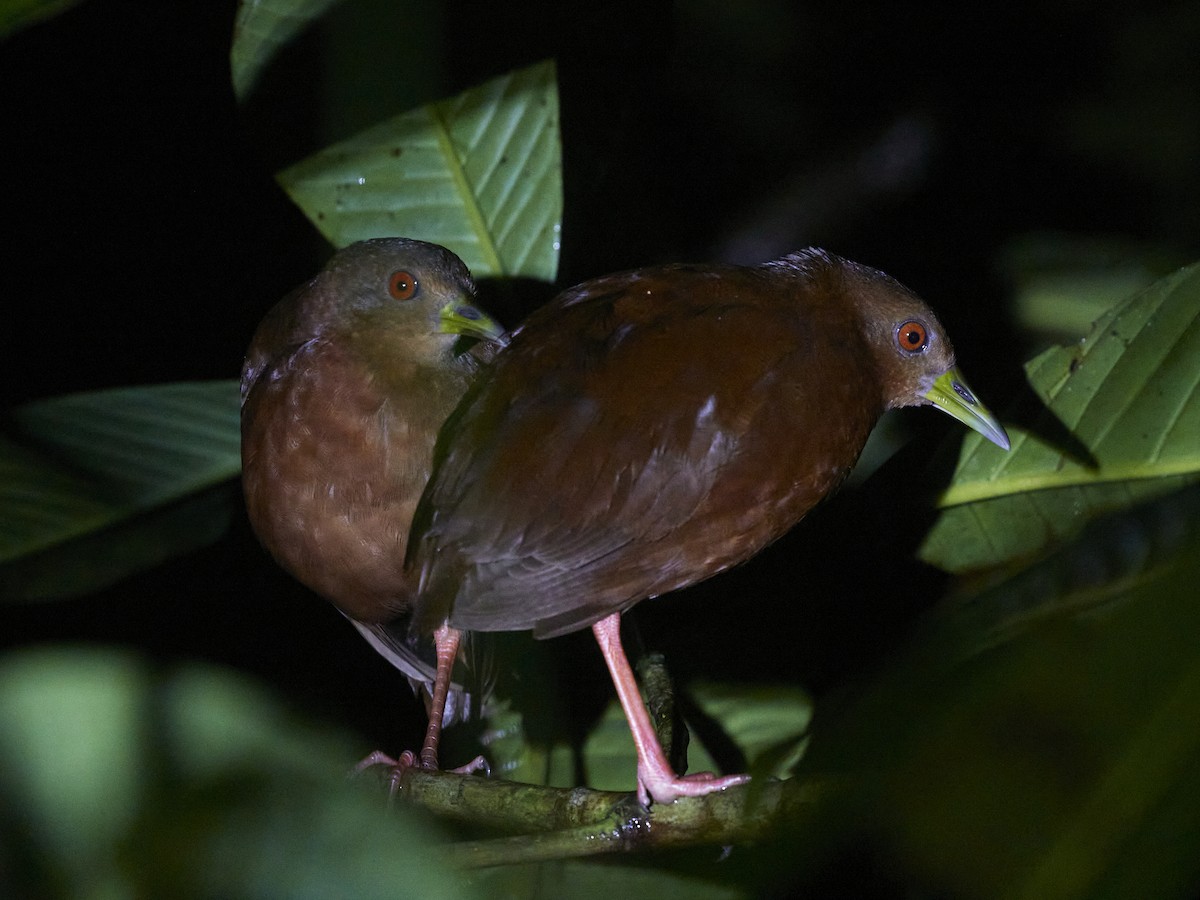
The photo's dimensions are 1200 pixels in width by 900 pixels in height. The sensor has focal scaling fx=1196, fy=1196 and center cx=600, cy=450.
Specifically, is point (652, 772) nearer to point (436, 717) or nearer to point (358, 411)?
point (436, 717)

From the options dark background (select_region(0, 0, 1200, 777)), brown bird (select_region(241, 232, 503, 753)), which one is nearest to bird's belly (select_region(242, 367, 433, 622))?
brown bird (select_region(241, 232, 503, 753))

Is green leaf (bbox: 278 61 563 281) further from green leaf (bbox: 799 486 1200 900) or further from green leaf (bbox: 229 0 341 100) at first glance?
green leaf (bbox: 799 486 1200 900)

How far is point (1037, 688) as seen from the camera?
1.28 feet

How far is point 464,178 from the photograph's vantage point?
169cm

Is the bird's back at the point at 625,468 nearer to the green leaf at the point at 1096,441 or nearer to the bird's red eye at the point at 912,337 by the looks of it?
the bird's red eye at the point at 912,337

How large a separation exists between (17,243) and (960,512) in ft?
4.94

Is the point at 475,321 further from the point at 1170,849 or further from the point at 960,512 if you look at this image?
the point at 1170,849

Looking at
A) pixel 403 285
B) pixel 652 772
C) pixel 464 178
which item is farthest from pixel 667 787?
pixel 464 178

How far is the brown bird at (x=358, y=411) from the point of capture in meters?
1.28

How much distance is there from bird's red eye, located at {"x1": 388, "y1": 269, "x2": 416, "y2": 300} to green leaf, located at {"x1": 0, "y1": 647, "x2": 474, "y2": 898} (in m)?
0.86

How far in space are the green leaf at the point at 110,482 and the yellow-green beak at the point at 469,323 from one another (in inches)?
15.0

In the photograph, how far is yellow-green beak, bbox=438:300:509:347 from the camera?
1.34m

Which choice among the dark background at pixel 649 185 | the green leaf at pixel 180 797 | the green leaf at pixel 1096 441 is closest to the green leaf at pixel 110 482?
the dark background at pixel 649 185

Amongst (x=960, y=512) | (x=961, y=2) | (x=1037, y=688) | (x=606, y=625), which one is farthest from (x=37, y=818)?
(x=961, y=2)
